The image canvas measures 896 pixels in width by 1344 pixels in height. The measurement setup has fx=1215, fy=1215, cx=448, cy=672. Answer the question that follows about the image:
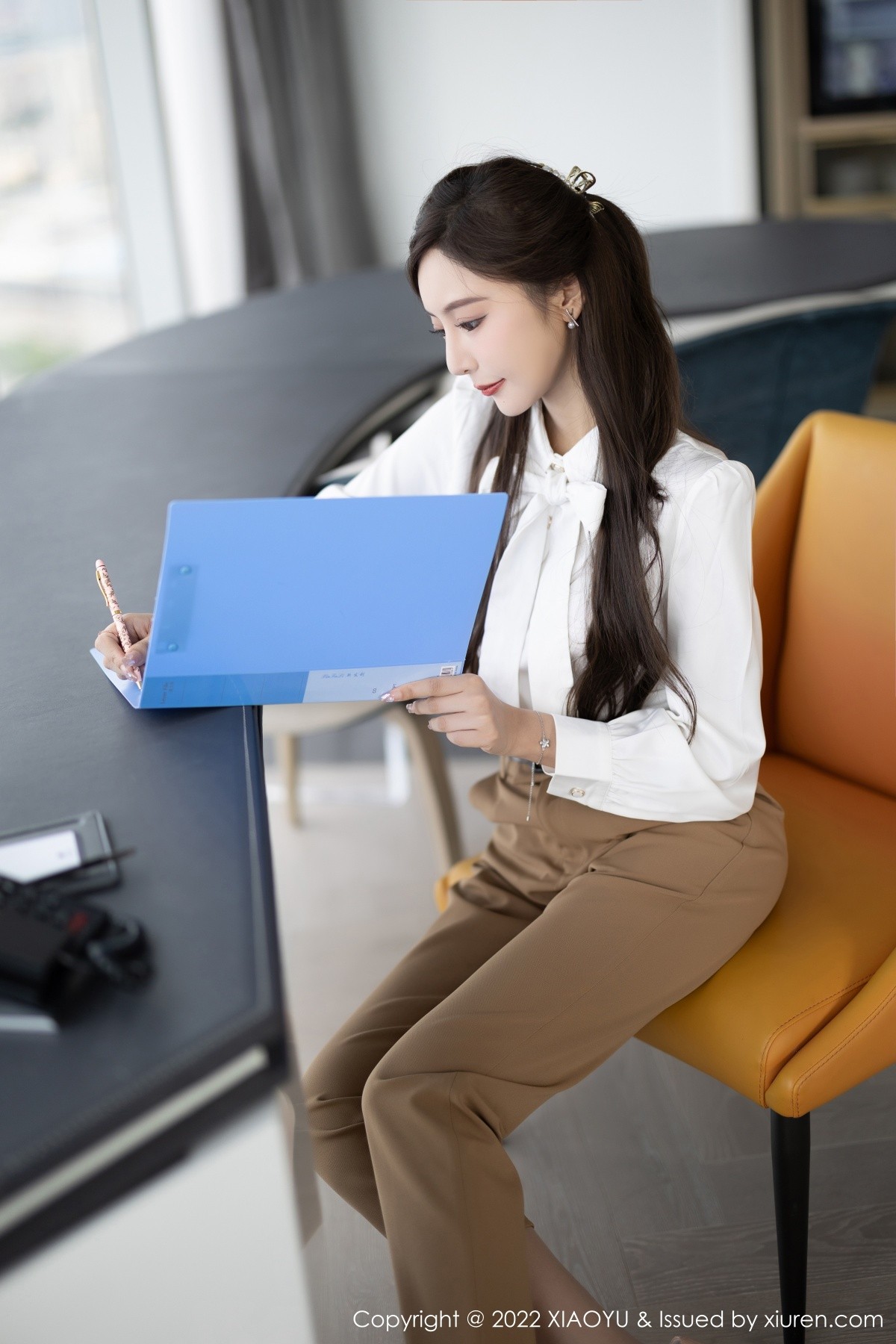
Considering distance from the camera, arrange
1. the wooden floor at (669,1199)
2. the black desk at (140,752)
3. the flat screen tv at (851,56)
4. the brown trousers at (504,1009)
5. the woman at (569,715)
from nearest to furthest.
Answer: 1. the black desk at (140,752)
2. the brown trousers at (504,1009)
3. the woman at (569,715)
4. the wooden floor at (669,1199)
5. the flat screen tv at (851,56)

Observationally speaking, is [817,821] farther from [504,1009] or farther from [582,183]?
[582,183]

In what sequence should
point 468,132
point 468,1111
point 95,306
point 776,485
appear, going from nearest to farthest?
point 468,1111 < point 776,485 < point 95,306 < point 468,132

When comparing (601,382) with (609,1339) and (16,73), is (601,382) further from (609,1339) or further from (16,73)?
(16,73)

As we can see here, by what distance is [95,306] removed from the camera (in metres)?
4.62

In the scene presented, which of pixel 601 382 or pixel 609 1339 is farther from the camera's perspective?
pixel 601 382

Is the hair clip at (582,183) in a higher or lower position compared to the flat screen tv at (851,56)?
lower

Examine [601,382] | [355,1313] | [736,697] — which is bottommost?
[355,1313]

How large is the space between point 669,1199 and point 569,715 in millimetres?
672

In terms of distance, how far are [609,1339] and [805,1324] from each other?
0.36 metres

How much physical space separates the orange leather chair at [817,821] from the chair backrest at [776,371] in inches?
38.2

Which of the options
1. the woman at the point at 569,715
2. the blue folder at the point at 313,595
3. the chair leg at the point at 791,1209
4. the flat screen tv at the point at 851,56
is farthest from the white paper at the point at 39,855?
the flat screen tv at the point at 851,56

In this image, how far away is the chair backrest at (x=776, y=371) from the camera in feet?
8.14

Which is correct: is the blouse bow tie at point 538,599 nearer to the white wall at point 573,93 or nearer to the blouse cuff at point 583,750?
the blouse cuff at point 583,750

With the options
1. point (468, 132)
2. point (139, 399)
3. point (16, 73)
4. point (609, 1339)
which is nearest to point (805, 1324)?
point (609, 1339)
